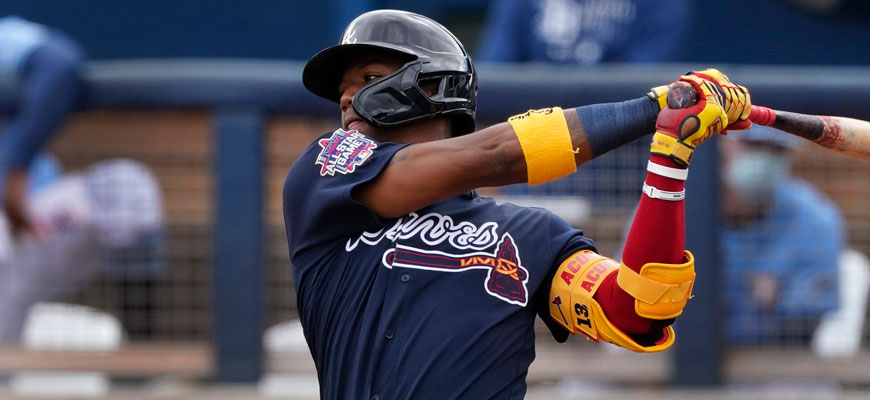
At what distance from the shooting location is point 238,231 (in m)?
4.75

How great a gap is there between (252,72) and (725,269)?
2233mm

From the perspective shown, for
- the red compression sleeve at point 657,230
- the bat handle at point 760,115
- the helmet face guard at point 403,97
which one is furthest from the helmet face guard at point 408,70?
the bat handle at point 760,115

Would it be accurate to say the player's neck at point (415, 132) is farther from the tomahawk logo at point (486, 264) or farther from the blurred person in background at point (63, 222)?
the blurred person in background at point (63, 222)

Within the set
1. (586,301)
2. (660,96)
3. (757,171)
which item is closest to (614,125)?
(660,96)

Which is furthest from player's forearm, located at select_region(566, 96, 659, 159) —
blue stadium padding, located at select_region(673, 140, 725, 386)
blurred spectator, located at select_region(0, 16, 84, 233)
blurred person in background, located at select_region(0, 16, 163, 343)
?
blurred spectator, located at select_region(0, 16, 84, 233)

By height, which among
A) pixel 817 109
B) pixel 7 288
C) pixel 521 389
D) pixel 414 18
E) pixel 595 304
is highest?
pixel 414 18

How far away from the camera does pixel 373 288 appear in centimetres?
242

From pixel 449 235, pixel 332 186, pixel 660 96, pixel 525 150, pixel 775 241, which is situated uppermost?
pixel 660 96

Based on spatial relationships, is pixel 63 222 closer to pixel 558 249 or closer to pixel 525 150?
pixel 558 249

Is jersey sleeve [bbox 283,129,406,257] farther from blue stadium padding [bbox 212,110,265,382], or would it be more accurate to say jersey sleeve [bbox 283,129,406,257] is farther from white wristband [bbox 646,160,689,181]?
blue stadium padding [bbox 212,110,265,382]

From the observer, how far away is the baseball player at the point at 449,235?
2.22 meters

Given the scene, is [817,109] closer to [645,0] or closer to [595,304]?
[645,0]

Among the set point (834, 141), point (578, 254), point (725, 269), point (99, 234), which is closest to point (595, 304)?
point (578, 254)

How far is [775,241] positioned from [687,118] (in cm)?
287
